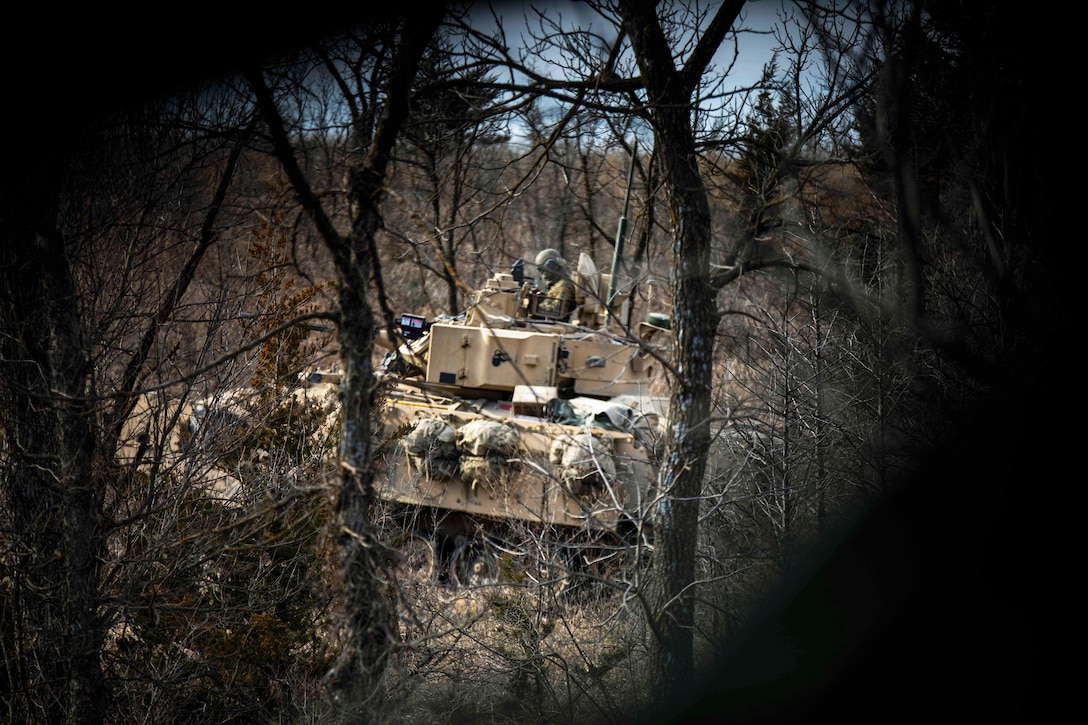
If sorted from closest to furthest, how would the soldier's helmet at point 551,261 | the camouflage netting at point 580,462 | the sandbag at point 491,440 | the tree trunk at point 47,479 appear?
the tree trunk at point 47,479 → the camouflage netting at point 580,462 → the sandbag at point 491,440 → the soldier's helmet at point 551,261

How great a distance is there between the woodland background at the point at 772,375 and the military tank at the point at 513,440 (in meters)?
1.15

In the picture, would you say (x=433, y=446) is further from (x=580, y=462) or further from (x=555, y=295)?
(x=555, y=295)

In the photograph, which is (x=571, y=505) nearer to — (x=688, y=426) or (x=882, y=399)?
(x=882, y=399)

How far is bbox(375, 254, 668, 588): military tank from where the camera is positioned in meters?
7.80

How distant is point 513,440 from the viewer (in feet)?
28.3

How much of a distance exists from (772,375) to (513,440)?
245 centimetres

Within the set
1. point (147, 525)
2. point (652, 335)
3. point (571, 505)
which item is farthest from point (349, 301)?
point (652, 335)

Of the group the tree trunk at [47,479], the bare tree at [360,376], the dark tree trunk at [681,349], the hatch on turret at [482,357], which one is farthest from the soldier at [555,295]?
the bare tree at [360,376]

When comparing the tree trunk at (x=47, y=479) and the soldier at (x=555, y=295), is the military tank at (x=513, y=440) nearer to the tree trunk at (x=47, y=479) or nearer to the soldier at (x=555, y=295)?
the soldier at (x=555, y=295)

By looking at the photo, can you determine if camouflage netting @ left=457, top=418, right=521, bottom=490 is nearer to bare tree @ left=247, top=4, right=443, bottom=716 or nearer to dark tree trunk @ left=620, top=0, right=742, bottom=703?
dark tree trunk @ left=620, top=0, right=742, bottom=703

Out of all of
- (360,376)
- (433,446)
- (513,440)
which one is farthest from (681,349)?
(433,446)

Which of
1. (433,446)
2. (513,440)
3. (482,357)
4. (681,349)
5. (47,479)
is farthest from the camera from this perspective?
(482,357)

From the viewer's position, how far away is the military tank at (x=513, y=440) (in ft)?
25.6

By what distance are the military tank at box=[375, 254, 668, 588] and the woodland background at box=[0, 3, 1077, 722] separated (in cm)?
115
